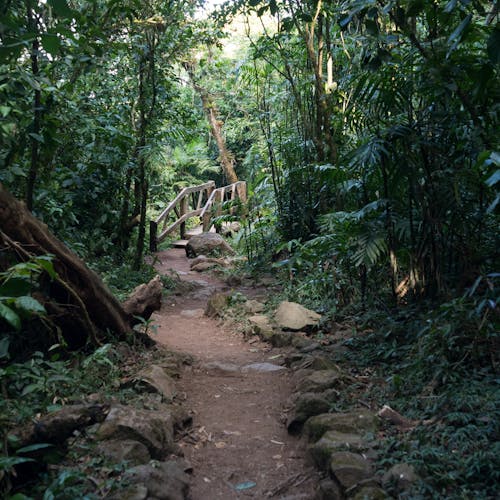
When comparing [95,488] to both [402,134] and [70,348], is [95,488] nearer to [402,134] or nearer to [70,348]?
[70,348]

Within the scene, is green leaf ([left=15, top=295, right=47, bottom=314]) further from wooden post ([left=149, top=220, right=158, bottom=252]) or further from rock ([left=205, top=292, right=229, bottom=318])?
wooden post ([left=149, top=220, right=158, bottom=252])

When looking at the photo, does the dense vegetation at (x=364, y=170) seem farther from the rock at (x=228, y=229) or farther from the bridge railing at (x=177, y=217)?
the rock at (x=228, y=229)

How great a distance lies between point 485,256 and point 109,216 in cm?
553

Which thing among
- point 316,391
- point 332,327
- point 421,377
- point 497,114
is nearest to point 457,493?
point 421,377

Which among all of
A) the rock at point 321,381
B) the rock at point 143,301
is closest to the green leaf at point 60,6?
the rock at point 321,381

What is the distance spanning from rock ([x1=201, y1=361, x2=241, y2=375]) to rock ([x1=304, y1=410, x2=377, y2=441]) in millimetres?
1362

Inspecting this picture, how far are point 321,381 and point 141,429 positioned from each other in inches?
50.4

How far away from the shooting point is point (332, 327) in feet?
16.1

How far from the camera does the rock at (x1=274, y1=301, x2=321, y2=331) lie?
504 centimetres

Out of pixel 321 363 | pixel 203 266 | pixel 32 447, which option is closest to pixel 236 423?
pixel 321 363

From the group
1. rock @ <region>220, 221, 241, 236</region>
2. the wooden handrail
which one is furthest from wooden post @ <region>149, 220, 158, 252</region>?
rock @ <region>220, 221, 241, 236</region>

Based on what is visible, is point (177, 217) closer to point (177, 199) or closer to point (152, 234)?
point (177, 199)

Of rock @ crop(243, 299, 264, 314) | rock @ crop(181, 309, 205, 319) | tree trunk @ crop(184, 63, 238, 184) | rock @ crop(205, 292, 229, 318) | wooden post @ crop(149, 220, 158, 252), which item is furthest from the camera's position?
tree trunk @ crop(184, 63, 238, 184)

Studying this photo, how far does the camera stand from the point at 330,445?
102 inches
